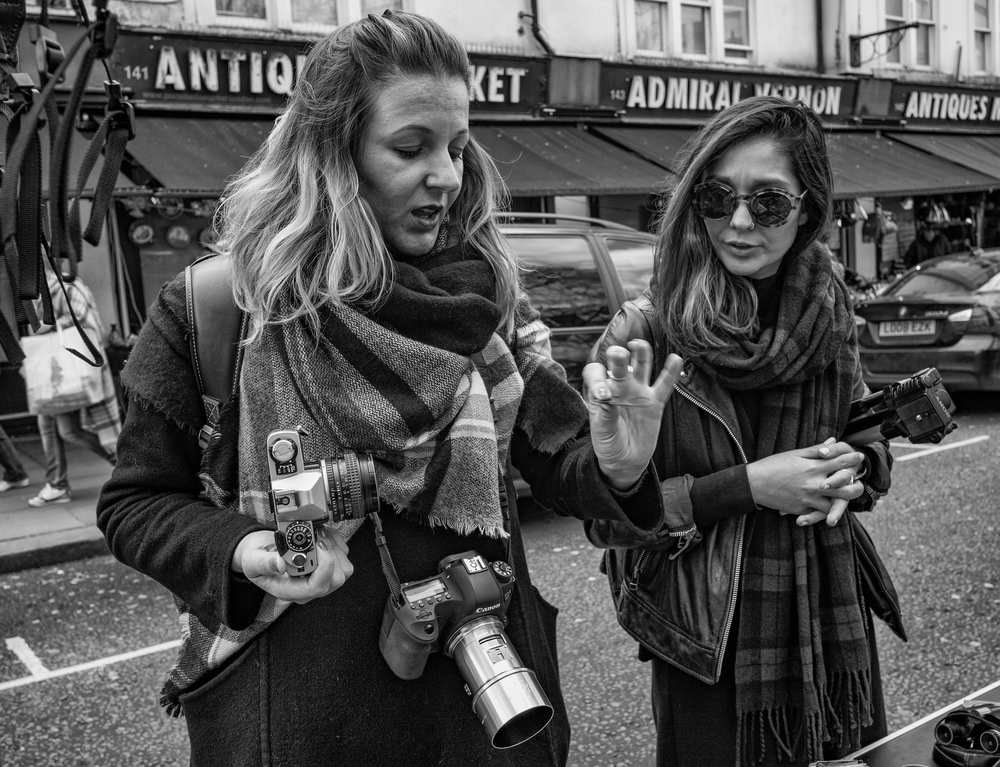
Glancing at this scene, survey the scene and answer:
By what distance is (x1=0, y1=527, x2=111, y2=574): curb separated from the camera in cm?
591

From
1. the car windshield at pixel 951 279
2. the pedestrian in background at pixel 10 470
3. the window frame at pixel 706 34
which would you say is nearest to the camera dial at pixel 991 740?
the pedestrian in background at pixel 10 470

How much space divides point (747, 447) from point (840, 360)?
0.28 m

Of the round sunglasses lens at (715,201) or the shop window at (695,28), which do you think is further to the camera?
the shop window at (695,28)

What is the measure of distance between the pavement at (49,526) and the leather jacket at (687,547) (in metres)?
4.44

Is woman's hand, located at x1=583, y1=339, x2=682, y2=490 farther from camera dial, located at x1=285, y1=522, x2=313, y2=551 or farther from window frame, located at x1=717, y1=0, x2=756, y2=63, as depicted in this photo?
window frame, located at x1=717, y1=0, x2=756, y2=63

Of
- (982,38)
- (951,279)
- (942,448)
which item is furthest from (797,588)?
(982,38)

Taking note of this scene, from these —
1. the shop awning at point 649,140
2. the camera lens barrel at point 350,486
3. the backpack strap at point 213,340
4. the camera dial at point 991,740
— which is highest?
the shop awning at point 649,140

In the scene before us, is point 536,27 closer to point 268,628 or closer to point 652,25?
point 652,25

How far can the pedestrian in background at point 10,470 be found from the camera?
7387mm

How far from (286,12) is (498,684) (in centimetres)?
1057

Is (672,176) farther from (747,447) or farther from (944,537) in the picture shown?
(944,537)

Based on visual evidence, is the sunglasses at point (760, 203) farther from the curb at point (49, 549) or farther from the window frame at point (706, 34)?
the window frame at point (706, 34)

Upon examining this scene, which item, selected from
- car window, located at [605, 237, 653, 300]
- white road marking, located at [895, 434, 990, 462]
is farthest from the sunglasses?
white road marking, located at [895, 434, 990, 462]

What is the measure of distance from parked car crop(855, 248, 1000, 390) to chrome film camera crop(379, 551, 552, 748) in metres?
7.94
